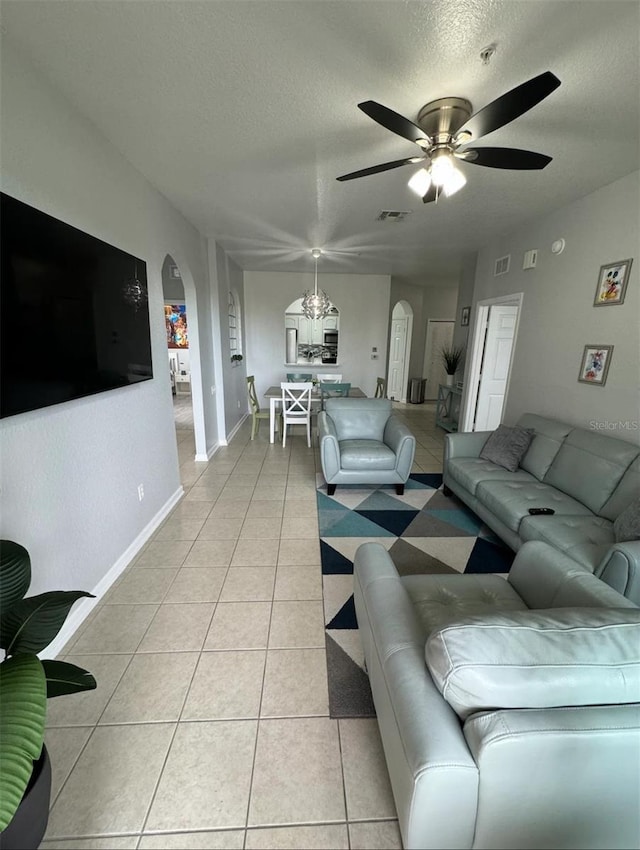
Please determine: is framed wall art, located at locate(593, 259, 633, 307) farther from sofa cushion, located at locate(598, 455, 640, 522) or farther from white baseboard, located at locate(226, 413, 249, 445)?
white baseboard, located at locate(226, 413, 249, 445)

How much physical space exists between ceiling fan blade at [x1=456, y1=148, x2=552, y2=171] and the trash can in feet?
21.4

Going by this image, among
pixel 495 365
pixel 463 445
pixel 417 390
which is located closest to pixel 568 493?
pixel 463 445

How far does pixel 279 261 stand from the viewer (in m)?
5.44

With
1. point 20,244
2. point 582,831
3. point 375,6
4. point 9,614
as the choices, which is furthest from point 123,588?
point 375,6

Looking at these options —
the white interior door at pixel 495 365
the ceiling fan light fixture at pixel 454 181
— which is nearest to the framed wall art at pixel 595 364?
the white interior door at pixel 495 365

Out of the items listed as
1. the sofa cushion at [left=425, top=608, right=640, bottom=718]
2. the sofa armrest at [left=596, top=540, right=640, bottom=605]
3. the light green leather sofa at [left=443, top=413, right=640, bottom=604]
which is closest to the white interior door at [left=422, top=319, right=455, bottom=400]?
the light green leather sofa at [left=443, top=413, right=640, bottom=604]

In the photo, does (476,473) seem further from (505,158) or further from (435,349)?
(435,349)

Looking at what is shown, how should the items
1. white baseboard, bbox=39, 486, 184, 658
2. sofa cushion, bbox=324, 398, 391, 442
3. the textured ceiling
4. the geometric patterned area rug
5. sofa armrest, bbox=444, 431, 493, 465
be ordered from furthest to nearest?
sofa cushion, bbox=324, 398, 391, 442, sofa armrest, bbox=444, 431, 493, 465, white baseboard, bbox=39, 486, 184, 658, the geometric patterned area rug, the textured ceiling

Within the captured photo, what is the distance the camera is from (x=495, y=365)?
4.43 metres

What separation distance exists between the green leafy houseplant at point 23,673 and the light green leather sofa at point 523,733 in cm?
84

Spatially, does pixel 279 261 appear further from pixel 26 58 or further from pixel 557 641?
pixel 557 641

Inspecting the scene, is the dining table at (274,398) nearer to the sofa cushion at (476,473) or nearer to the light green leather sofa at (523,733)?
the sofa cushion at (476,473)

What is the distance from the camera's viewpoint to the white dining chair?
4.68 metres

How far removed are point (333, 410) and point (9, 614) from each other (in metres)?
3.04
